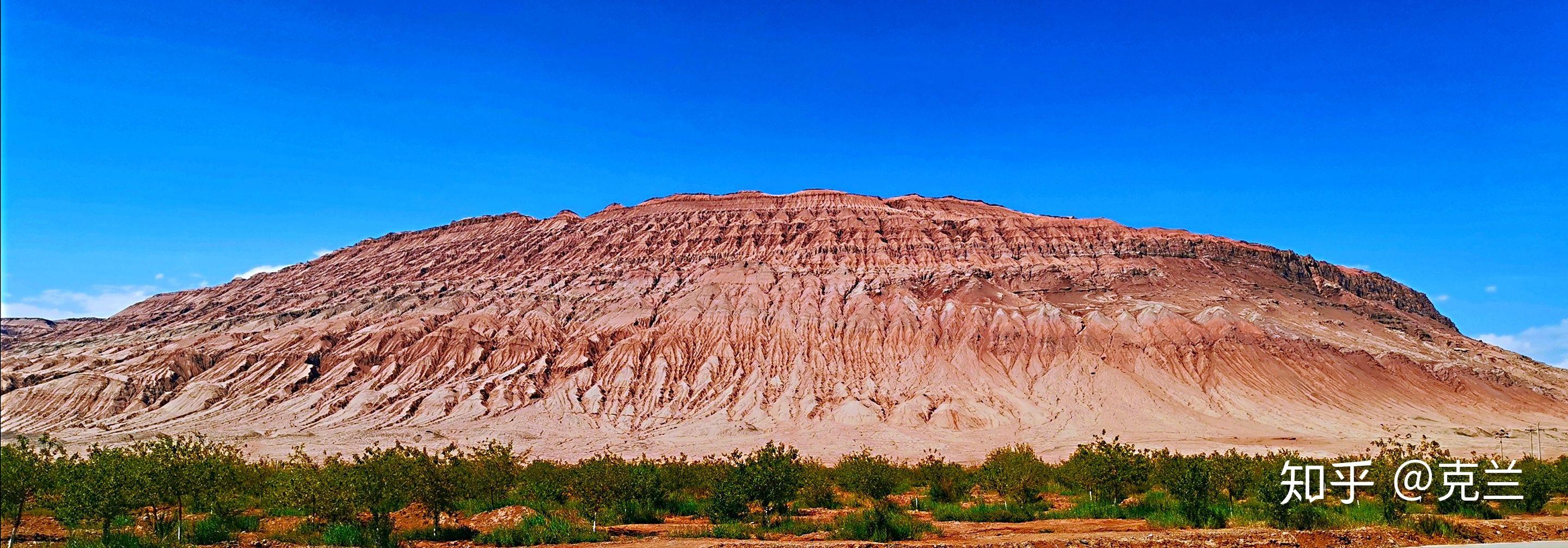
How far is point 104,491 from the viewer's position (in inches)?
973

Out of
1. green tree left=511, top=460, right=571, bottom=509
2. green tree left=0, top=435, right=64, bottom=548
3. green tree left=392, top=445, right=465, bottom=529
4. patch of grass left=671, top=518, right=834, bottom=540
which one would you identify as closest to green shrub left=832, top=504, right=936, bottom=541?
patch of grass left=671, top=518, right=834, bottom=540

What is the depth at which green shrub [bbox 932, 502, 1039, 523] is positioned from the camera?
34.5 metres

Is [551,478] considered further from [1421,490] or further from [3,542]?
[1421,490]

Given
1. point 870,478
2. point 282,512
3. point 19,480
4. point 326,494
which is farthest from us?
point 870,478

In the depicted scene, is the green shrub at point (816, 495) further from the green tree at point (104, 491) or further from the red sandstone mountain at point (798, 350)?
the red sandstone mountain at point (798, 350)

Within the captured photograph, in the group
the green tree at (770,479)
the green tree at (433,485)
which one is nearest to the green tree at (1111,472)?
the green tree at (770,479)

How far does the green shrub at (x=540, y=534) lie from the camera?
28188mm

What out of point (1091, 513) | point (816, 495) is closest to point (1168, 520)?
point (1091, 513)

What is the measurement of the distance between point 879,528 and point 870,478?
10.2 metres

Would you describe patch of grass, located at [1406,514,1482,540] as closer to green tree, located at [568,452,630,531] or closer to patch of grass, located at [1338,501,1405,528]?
patch of grass, located at [1338,501,1405,528]

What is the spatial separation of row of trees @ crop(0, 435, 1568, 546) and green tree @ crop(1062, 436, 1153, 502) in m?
0.09

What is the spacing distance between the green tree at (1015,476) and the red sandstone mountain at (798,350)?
75.4ft

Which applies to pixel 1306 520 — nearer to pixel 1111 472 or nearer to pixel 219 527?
pixel 1111 472

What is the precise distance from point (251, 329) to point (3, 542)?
76834mm
